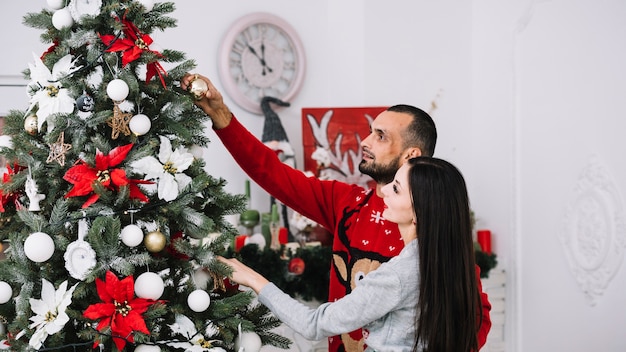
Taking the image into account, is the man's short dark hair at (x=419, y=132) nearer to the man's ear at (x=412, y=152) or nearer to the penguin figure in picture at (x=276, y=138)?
the man's ear at (x=412, y=152)

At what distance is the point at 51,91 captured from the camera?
5.28 ft

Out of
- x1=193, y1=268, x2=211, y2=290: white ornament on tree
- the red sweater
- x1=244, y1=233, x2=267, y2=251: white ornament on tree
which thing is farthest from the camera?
x1=244, y1=233, x2=267, y2=251: white ornament on tree

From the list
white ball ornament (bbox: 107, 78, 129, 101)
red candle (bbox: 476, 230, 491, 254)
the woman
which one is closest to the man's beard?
the woman

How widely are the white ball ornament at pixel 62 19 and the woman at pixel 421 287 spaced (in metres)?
0.86

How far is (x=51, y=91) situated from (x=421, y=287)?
3.25ft

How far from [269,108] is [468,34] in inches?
53.5

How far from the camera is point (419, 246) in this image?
1.69 meters

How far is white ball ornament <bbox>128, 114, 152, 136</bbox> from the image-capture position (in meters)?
1.60

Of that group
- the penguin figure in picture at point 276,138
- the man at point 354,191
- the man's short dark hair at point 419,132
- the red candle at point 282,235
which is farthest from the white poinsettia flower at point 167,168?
the penguin figure in picture at point 276,138

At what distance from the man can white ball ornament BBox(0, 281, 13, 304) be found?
77 centimetres

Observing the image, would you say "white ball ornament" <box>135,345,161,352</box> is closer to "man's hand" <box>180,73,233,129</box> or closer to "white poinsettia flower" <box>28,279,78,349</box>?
"white poinsettia flower" <box>28,279,78,349</box>

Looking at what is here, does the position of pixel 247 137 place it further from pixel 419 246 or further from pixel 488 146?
pixel 488 146

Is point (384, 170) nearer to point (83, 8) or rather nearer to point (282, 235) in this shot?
point (83, 8)

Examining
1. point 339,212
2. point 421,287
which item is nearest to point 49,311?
point 421,287
